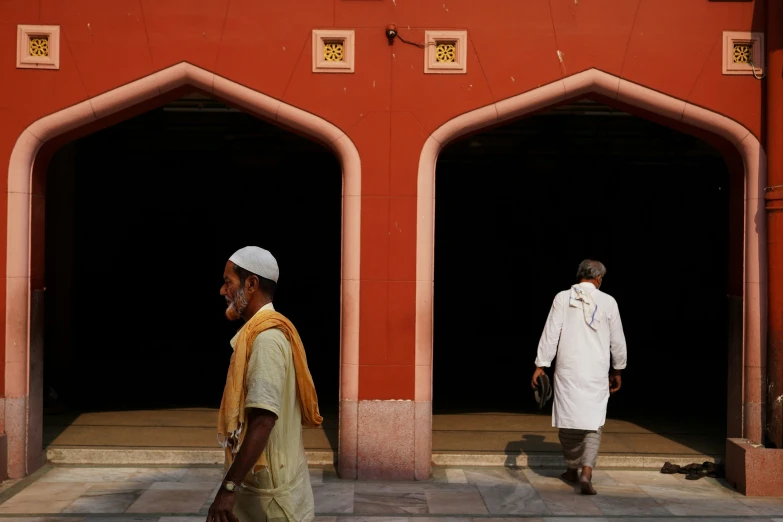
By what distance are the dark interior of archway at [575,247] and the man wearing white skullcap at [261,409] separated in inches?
404

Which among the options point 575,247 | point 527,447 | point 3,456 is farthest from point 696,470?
point 575,247

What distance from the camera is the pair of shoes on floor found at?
7656 mm

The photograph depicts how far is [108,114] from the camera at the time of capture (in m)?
7.73

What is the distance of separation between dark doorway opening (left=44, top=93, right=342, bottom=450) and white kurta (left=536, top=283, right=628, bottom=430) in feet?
20.4

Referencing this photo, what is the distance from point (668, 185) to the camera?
15344 millimetres

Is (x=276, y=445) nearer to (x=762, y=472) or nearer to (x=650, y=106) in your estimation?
(x=762, y=472)

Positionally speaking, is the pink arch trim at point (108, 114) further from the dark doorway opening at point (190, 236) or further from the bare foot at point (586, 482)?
the dark doorway opening at point (190, 236)

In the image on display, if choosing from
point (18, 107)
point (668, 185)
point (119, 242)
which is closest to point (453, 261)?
point (668, 185)

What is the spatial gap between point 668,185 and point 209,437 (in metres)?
9.26

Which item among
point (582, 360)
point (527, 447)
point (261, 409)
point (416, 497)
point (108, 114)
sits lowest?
point (416, 497)

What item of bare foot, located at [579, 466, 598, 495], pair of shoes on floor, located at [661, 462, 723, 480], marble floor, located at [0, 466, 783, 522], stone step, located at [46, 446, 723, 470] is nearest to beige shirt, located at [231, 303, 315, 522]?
marble floor, located at [0, 466, 783, 522]

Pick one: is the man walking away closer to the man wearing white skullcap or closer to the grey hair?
the grey hair

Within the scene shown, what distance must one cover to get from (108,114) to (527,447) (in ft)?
13.4

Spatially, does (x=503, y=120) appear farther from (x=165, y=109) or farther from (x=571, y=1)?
(x=165, y=109)
